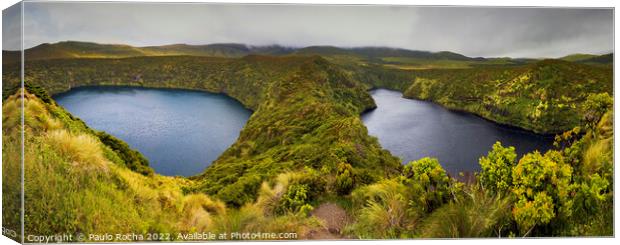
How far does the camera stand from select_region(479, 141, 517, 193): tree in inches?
396

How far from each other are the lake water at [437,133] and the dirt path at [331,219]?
1.85m

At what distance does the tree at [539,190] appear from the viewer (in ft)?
30.7

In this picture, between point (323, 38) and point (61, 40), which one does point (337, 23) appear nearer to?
point (323, 38)

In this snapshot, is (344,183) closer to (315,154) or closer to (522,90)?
(315,154)

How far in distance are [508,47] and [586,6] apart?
5.51 feet

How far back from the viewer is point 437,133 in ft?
39.6

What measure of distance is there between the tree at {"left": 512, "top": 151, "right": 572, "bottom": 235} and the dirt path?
315cm

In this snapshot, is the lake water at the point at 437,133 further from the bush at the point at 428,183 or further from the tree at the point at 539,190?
the tree at the point at 539,190

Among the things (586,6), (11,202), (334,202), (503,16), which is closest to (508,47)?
(503,16)

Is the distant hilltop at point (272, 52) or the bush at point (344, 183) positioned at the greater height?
the distant hilltop at point (272, 52)

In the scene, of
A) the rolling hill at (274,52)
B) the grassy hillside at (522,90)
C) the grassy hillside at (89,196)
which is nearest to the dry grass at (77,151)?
the grassy hillside at (89,196)

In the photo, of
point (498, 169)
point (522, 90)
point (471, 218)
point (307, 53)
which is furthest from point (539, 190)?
point (307, 53)

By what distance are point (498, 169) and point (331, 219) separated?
3254 millimetres

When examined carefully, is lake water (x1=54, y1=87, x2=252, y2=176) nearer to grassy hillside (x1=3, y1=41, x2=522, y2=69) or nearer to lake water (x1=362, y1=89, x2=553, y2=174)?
grassy hillside (x1=3, y1=41, x2=522, y2=69)
